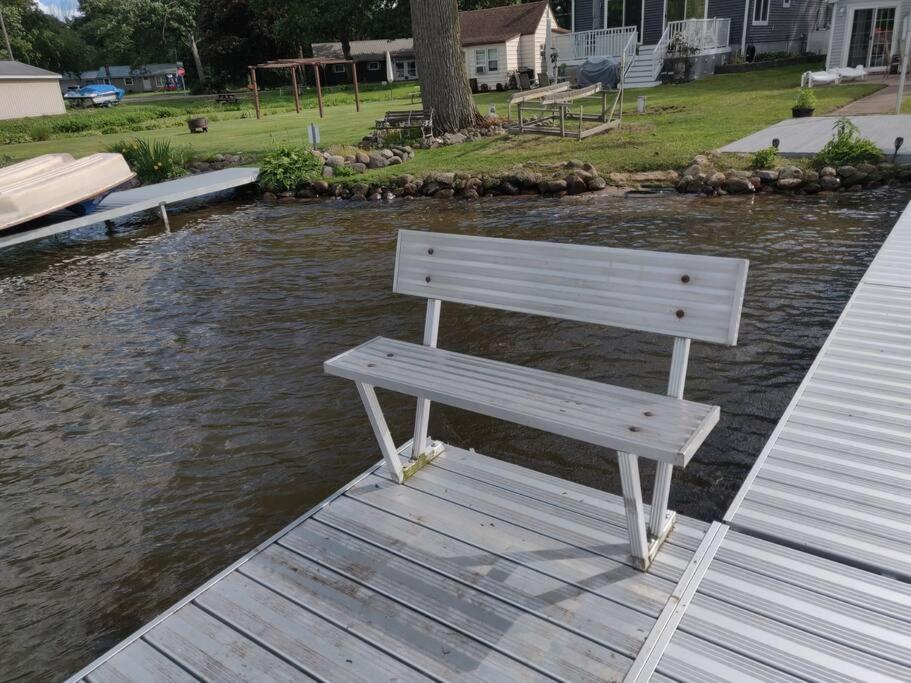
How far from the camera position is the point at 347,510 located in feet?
10.9

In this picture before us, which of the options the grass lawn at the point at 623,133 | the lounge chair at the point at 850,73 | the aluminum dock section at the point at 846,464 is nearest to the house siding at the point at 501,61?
the grass lawn at the point at 623,133

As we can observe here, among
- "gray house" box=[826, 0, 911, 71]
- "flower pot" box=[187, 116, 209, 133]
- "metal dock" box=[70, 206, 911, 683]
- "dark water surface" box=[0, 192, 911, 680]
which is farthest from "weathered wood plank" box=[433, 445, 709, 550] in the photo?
"gray house" box=[826, 0, 911, 71]

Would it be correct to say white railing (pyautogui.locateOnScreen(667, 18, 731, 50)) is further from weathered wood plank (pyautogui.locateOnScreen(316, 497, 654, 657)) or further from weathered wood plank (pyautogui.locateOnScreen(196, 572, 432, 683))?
weathered wood plank (pyautogui.locateOnScreen(196, 572, 432, 683))

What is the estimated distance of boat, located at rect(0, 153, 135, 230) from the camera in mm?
Result: 10750

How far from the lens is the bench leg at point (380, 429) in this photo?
10.6 ft

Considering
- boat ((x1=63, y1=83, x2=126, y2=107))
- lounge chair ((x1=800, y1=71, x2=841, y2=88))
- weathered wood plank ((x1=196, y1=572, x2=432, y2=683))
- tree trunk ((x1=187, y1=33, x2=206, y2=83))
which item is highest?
tree trunk ((x1=187, y1=33, x2=206, y2=83))

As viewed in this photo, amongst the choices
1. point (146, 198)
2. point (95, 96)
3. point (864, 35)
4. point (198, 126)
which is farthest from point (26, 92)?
point (864, 35)

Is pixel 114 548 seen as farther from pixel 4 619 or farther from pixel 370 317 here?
pixel 370 317

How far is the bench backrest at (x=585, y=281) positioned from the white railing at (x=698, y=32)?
83.3ft

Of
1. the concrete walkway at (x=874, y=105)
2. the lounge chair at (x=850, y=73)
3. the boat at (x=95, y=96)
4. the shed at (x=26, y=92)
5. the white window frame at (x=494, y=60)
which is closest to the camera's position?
the concrete walkway at (x=874, y=105)

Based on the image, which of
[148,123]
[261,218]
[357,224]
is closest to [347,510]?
[357,224]

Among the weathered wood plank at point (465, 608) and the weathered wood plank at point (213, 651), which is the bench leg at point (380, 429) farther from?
the weathered wood plank at point (213, 651)

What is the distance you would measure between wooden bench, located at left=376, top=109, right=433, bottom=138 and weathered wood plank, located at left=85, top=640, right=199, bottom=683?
52.1 ft

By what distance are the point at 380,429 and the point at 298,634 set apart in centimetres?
106
